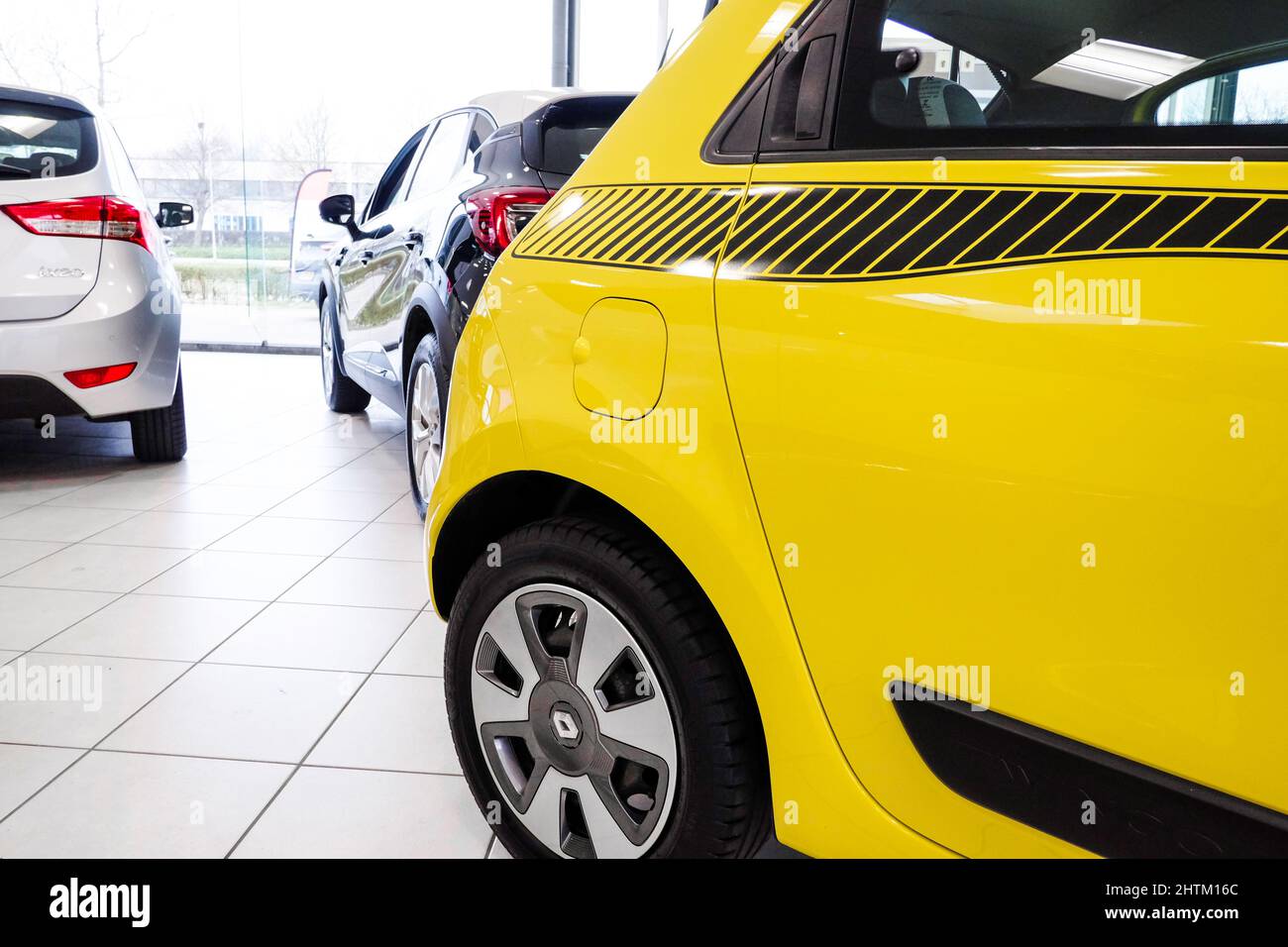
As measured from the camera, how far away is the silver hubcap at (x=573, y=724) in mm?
1470

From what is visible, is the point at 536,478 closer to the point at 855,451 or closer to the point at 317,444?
the point at 855,451

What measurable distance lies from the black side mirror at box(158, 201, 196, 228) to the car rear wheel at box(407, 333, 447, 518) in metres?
2.16

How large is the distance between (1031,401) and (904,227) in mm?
256

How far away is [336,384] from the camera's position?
6.22 m

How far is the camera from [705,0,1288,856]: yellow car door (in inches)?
36.9

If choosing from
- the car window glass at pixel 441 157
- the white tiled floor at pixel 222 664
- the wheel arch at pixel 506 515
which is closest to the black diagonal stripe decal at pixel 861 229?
the wheel arch at pixel 506 515

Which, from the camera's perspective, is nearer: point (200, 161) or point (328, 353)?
point (328, 353)

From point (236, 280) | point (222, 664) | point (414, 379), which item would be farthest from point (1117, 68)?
point (236, 280)

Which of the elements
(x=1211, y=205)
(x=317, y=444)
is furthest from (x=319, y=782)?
(x=317, y=444)

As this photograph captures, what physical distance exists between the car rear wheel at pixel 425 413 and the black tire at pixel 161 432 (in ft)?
5.25

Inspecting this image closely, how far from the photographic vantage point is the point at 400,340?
3787 mm

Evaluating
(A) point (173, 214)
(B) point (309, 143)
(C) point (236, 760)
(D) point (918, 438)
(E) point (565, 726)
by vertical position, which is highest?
(B) point (309, 143)

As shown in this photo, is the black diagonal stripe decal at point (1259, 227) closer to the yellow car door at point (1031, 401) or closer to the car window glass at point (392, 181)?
the yellow car door at point (1031, 401)

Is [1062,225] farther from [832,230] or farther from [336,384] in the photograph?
[336,384]
